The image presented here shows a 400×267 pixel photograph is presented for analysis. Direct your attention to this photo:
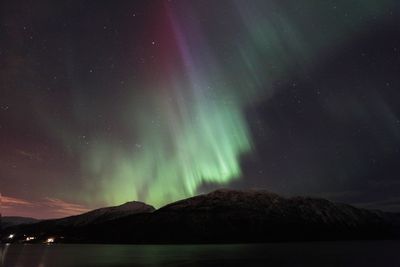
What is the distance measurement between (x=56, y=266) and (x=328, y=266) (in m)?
77.5

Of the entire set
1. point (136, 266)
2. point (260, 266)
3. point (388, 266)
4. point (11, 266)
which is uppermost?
point (11, 266)

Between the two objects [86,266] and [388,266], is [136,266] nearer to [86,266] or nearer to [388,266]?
[86,266]

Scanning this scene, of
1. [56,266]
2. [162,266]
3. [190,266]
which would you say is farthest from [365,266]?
[56,266]

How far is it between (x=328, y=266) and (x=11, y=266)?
8913cm

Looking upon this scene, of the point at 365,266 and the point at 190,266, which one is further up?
the point at 190,266

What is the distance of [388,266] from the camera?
363ft

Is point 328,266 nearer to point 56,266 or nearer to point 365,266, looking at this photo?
point 365,266

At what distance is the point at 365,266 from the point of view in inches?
4437

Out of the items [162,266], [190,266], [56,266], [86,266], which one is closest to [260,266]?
[190,266]

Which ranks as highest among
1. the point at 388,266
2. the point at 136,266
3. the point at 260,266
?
the point at 136,266

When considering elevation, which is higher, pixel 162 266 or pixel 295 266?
pixel 162 266

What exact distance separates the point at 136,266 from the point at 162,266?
7568 millimetres

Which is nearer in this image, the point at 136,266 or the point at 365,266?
the point at 136,266

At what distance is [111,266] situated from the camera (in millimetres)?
108562
